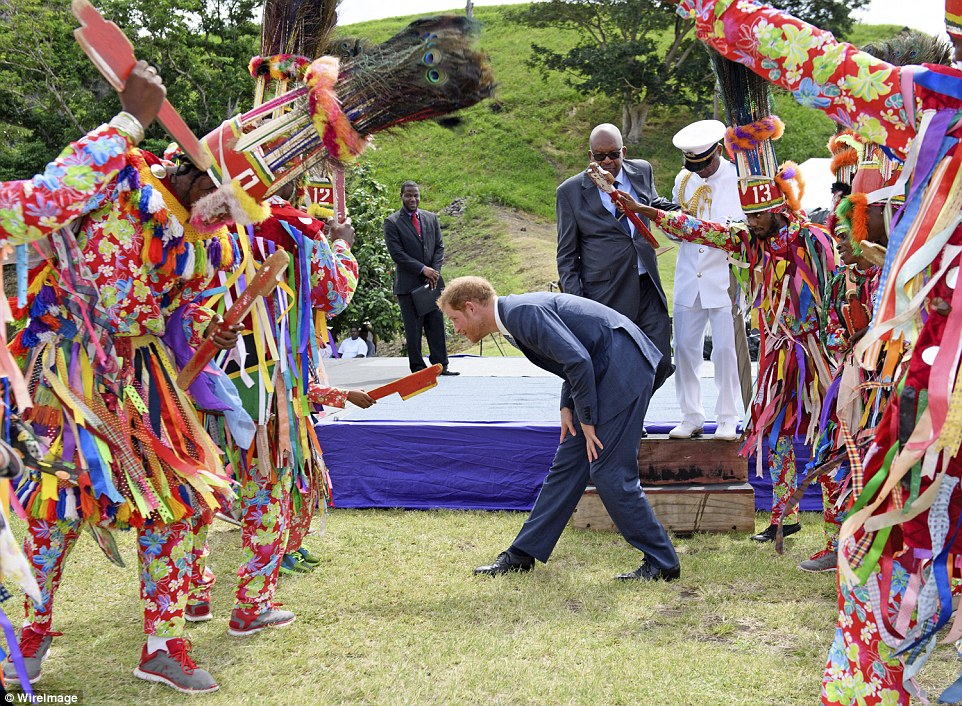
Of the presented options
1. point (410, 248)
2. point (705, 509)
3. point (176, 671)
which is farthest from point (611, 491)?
point (410, 248)

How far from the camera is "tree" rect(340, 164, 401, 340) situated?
14.0 metres

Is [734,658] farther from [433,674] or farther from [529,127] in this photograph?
[529,127]

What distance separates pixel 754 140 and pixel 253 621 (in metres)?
2.86

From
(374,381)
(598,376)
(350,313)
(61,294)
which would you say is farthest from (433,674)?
(350,313)

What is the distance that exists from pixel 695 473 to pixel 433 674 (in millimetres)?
2268

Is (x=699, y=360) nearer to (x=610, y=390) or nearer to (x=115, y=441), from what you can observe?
(x=610, y=390)

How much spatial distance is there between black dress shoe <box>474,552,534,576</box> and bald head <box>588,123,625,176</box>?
212cm

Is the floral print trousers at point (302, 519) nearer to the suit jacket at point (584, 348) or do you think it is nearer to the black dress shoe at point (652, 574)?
the suit jacket at point (584, 348)

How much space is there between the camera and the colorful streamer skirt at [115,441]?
3.08 metres

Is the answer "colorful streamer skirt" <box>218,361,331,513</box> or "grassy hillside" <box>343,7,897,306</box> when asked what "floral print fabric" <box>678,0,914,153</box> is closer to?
"colorful streamer skirt" <box>218,361,331,513</box>

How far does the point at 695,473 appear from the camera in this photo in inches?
204

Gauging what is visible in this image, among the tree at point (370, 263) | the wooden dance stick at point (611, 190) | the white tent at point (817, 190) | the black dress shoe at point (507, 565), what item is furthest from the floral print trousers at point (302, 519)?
the white tent at point (817, 190)

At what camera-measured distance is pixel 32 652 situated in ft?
11.2

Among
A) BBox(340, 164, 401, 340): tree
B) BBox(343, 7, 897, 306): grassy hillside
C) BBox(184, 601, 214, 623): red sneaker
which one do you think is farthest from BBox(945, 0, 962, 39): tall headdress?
BBox(343, 7, 897, 306): grassy hillside
